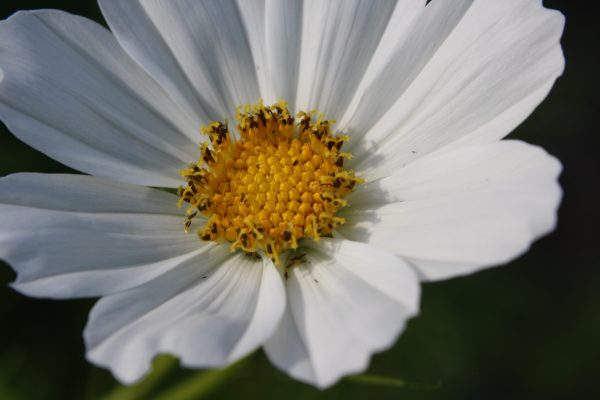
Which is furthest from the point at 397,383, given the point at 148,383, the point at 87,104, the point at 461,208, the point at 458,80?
the point at 87,104

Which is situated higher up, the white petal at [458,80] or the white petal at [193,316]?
the white petal at [458,80]

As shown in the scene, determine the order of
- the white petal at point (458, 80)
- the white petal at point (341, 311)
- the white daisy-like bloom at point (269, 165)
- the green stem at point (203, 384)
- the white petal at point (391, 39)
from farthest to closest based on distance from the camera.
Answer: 1. the green stem at point (203, 384)
2. the white petal at point (391, 39)
3. the white petal at point (458, 80)
4. the white daisy-like bloom at point (269, 165)
5. the white petal at point (341, 311)

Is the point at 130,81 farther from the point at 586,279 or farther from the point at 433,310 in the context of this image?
the point at 586,279

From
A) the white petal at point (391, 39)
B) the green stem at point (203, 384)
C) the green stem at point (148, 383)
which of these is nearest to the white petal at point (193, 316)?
the green stem at point (203, 384)

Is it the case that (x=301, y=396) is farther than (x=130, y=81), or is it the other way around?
(x=301, y=396)

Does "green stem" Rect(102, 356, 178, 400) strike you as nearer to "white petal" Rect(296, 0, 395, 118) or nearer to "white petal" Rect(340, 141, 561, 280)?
"white petal" Rect(340, 141, 561, 280)

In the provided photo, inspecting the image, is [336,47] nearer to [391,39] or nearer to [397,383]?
[391,39]

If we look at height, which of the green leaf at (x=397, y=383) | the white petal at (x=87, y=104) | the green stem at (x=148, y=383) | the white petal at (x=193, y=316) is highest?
the white petal at (x=87, y=104)

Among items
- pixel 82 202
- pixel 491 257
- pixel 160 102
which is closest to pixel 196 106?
pixel 160 102

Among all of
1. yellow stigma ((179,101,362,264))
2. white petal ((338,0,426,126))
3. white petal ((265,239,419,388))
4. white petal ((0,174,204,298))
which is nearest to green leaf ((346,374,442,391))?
white petal ((265,239,419,388))

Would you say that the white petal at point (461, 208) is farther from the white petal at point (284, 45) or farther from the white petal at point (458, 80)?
the white petal at point (284, 45)
